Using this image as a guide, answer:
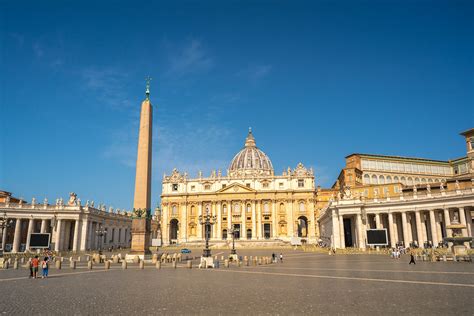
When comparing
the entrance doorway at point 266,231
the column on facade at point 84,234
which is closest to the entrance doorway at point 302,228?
the entrance doorway at point 266,231

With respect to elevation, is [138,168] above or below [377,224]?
above

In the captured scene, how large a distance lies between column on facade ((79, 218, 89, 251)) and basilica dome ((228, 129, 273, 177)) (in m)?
51.7

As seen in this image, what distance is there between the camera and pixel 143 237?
25.8 metres

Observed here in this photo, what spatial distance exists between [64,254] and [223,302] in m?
36.3

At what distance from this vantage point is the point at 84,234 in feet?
162

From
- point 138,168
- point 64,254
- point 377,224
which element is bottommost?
point 64,254

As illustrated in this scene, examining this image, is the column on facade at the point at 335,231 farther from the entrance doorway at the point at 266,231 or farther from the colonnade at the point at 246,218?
the entrance doorway at the point at 266,231

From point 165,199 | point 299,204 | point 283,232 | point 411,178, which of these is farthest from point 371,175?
point 165,199

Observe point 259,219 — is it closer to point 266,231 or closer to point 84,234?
point 266,231

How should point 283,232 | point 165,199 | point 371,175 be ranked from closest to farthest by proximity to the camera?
point 371,175 → point 283,232 → point 165,199

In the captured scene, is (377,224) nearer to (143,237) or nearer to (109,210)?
(143,237)

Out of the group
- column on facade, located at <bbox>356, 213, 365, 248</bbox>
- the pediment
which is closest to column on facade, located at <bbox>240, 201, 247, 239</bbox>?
the pediment

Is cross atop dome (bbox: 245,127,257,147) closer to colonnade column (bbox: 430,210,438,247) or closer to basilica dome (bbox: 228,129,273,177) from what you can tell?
basilica dome (bbox: 228,129,273,177)

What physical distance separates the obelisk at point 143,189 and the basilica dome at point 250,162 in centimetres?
7017
